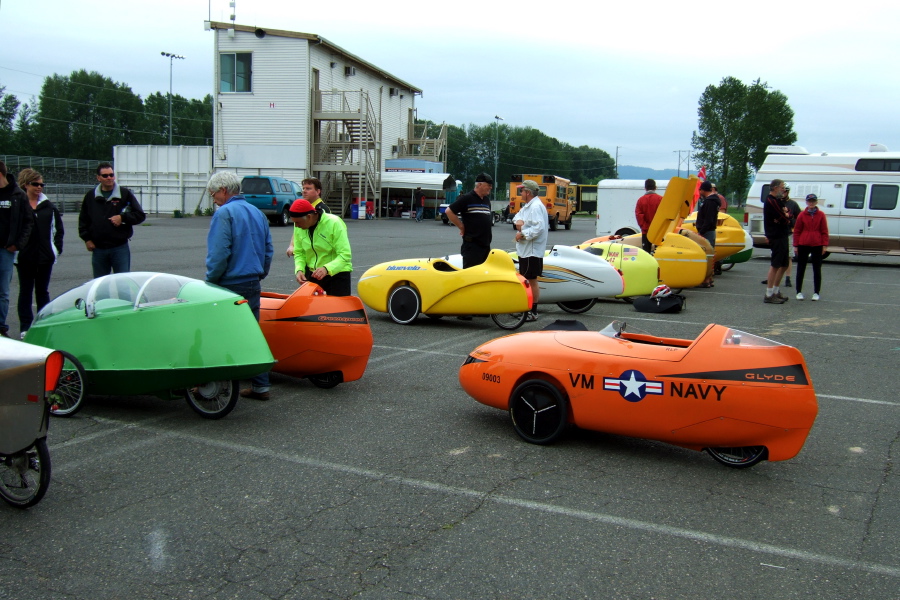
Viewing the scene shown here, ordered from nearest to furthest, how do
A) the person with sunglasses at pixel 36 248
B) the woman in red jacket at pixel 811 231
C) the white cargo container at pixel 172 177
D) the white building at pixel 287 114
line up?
the person with sunglasses at pixel 36 248 → the woman in red jacket at pixel 811 231 → the white building at pixel 287 114 → the white cargo container at pixel 172 177

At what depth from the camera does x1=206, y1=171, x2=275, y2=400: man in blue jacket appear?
589 centimetres

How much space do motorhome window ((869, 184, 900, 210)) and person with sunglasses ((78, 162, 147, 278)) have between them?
20.1m

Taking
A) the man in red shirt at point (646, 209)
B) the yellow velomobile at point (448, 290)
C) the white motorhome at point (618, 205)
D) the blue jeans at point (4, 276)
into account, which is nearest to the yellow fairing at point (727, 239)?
the man in red shirt at point (646, 209)

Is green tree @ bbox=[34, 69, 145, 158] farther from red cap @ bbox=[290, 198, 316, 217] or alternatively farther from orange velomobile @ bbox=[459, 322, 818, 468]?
orange velomobile @ bbox=[459, 322, 818, 468]

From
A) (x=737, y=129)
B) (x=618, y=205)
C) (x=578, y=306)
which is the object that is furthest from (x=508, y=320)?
(x=737, y=129)

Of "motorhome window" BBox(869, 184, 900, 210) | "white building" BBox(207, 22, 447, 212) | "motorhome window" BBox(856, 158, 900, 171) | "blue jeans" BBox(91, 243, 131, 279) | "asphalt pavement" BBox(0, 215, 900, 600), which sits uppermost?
"white building" BBox(207, 22, 447, 212)

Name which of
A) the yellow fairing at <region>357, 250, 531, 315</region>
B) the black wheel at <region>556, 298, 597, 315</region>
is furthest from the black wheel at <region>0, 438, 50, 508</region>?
the black wheel at <region>556, 298, 597, 315</region>

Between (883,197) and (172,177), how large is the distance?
33.2 m

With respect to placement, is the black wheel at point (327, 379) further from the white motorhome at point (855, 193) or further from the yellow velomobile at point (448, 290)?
the white motorhome at point (855, 193)

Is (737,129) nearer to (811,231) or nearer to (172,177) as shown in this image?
(172,177)

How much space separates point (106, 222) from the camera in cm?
804

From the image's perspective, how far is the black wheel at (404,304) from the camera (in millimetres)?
9578

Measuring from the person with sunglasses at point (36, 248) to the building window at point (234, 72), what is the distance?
3449cm

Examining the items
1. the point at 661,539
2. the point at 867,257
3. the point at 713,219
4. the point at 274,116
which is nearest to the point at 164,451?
the point at 661,539
